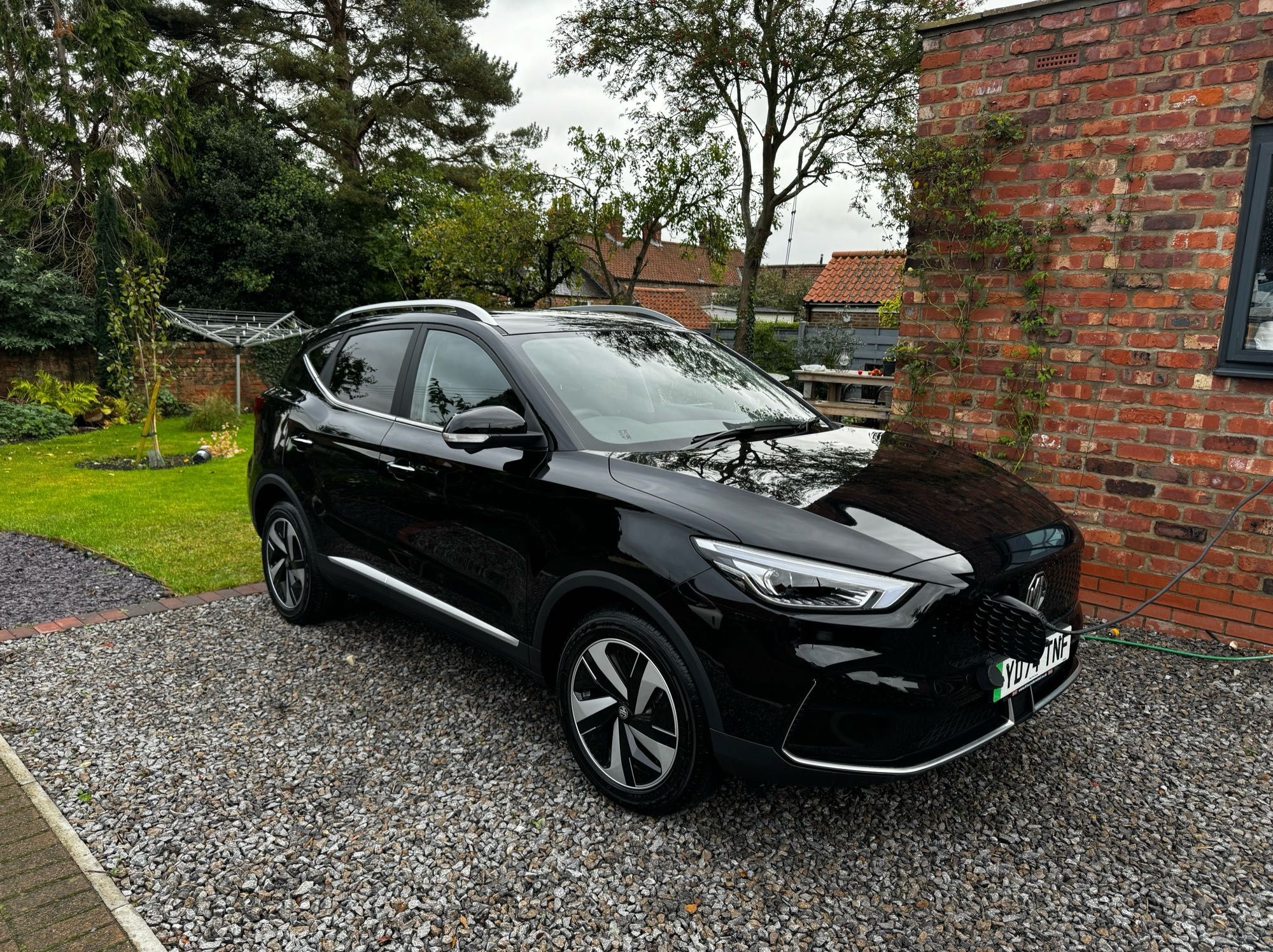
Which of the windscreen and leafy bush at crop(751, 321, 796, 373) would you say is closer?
the windscreen

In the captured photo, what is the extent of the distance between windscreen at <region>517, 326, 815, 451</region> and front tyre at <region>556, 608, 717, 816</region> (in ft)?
2.42

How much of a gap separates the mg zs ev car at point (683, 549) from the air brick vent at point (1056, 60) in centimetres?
263

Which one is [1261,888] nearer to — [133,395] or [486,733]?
[486,733]

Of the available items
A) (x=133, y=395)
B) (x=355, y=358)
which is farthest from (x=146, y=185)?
(x=355, y=358)

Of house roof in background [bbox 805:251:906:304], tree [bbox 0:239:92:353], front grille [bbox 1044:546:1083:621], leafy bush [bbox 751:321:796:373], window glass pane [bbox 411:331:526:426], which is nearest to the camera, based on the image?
front grille [bbox 1044:546:1083:621]

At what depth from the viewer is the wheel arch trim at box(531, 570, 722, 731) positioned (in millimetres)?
2498

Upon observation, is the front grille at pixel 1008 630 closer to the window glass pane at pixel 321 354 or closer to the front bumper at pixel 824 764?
the front bumper at pixel 824 764

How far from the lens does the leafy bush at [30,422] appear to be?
1387 centimetres

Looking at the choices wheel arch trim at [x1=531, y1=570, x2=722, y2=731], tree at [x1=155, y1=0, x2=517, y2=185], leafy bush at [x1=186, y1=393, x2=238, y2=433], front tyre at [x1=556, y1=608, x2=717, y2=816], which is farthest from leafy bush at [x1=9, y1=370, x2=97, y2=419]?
front tyre at [x1=556, y1=608, x2=717, y2=816]

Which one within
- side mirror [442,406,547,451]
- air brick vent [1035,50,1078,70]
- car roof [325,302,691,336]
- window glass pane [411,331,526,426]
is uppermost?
air brick vent [1035,50,1078,70]

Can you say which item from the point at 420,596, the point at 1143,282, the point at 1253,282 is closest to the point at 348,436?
the point at 420,596

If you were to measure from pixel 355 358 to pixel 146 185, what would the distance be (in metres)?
18.9

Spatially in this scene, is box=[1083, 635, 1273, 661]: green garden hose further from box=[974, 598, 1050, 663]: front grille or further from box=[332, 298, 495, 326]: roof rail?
box=[332, 298, 495, 326]: roof rail

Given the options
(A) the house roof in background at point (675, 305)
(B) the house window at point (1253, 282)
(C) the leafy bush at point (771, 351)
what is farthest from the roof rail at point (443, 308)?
(A) the house roof in background at point (675, 305)
